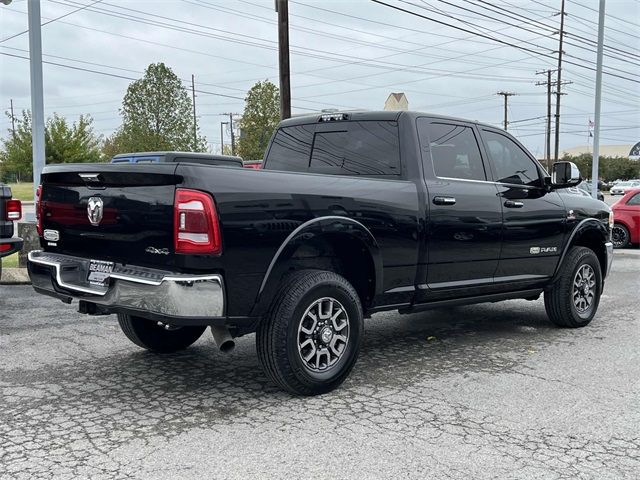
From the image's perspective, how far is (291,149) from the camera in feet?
20.0

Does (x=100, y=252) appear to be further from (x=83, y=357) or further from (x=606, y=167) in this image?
(x=606, y=167)

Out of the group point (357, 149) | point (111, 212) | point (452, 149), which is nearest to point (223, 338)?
point (111, 212)

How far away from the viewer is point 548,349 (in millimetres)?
6016

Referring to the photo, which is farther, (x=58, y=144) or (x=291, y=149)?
(x=58, y=144)

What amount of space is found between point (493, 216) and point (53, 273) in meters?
3.51

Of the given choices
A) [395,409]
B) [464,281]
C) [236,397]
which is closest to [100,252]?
[236,397]

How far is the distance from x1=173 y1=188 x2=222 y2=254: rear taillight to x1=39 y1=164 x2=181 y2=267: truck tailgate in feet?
0.30

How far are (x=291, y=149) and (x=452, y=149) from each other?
1.40 meters

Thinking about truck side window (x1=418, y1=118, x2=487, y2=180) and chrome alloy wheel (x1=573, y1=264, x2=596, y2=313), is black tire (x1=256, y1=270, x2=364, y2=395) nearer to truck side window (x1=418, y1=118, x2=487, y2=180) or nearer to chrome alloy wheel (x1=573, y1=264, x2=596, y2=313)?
truck side window (x1=418, y1=118, x2=487, y2=180)

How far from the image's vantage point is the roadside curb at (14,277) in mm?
9305

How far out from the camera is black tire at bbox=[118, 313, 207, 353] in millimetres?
5469

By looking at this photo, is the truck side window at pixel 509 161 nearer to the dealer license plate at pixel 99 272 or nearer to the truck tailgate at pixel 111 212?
the truck tailgate at pixel 111 212

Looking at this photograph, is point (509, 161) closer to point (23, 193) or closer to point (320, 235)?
point (320, 235)

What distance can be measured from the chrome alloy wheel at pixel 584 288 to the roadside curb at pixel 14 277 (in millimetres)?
6963
